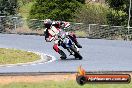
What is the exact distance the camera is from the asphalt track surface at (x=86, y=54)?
16219mm

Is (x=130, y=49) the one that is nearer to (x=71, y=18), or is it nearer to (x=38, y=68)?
(x=38, y=68)

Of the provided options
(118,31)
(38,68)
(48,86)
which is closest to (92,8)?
(118,31)

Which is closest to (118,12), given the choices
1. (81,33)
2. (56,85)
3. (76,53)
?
(81,33)

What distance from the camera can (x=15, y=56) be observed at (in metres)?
19.0

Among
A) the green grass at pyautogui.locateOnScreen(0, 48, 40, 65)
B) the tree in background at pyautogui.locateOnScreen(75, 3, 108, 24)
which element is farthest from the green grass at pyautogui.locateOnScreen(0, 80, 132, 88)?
the tree in background at pyautogui.locateOnScreen(75, 3, 108, 24)

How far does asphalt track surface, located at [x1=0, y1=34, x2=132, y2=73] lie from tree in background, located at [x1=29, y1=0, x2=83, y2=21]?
7607 millimetres

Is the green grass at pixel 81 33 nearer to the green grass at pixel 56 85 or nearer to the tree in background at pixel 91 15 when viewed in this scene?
the tree in background at pixel 91 15

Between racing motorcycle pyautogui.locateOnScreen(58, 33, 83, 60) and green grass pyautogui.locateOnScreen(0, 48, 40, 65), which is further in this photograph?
racing motorcycle pyautogui.locateOnScreen(58, 33, 83, 60)

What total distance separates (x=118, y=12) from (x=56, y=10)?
451 cm

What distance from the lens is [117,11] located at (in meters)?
33.8

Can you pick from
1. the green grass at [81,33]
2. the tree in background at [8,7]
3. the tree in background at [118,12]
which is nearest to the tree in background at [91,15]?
the tree in background at [118,12]

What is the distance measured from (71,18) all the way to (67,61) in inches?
689

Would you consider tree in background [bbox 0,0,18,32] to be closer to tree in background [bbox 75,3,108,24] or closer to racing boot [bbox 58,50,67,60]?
tree in background [bbox 75,3,108,24]

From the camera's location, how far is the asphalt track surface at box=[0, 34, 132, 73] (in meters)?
16.2
